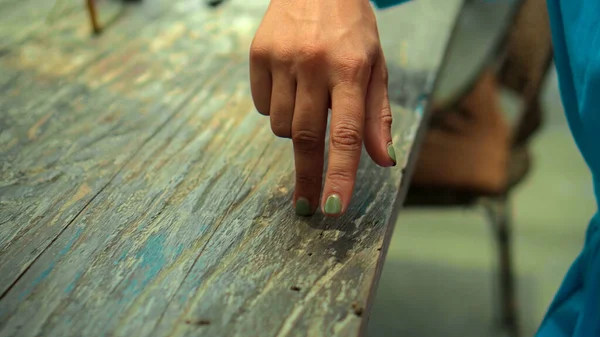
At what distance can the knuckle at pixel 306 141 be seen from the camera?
0.50 metres

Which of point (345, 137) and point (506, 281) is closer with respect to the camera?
point (345, 137)

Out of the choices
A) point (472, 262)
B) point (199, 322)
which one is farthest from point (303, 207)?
point (472, 262)

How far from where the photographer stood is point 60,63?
829mm

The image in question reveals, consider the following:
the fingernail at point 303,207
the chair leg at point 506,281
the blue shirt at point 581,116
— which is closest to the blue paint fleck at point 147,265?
the fingernail at point 303,207

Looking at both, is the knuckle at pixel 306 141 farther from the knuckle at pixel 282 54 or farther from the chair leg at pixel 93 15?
the chair leg at pixel 93 15

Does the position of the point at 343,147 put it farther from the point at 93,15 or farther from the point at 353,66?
the point at 93,15

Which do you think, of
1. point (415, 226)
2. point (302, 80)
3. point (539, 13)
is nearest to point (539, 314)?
point (415, 226)

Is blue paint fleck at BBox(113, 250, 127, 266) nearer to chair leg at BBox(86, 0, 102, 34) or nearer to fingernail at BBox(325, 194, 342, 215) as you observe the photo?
fingernail at BBox(325, 194, 342, 215)

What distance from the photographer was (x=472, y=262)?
1688 mm

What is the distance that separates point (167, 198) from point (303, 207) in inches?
5.1

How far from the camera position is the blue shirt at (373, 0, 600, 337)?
0.52 meters

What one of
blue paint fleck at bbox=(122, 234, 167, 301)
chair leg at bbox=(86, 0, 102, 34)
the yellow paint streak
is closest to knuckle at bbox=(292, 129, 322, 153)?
blue paint fleck at bbox=(122, 234, 167, 301)

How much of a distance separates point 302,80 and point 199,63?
1.23ft

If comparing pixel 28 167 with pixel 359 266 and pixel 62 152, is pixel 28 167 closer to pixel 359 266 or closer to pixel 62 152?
pixel 62 152
